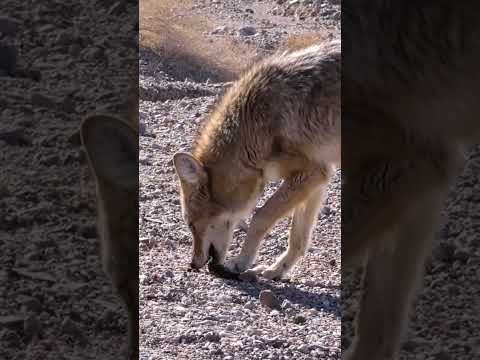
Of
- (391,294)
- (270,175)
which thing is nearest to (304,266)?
(270,175)

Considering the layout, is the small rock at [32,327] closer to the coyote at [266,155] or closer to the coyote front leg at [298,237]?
the coyote at [266,155]

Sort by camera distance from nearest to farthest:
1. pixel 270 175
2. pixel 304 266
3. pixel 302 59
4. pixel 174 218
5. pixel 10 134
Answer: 1. pixel 10 134
2. pixel 302 59
3. pixel 270 175
4. pixel 304 266
5. pixel 174 218

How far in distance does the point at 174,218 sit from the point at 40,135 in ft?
17.2

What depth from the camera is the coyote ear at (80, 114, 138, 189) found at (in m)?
2.51

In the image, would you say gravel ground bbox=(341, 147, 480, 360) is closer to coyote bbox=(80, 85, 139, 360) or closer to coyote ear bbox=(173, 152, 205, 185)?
coyote bbox=(80, 85, 139, 360)

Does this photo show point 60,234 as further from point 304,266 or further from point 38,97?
point 304,266

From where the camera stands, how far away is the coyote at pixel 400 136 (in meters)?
2.56

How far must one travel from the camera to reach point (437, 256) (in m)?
2.60

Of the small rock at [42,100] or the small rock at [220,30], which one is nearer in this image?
the small rock at [42,100]

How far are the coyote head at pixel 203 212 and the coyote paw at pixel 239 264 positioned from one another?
0.14 m

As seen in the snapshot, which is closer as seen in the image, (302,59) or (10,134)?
(10,134)

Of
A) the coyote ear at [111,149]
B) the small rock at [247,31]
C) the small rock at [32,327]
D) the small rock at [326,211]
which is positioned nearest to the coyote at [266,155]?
the small rock at [326,211]

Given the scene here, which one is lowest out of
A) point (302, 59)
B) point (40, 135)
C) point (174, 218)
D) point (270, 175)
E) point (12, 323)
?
point (174, 218)

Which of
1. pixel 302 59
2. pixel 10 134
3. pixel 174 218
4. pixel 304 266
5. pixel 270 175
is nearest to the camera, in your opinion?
pixel 10 134
